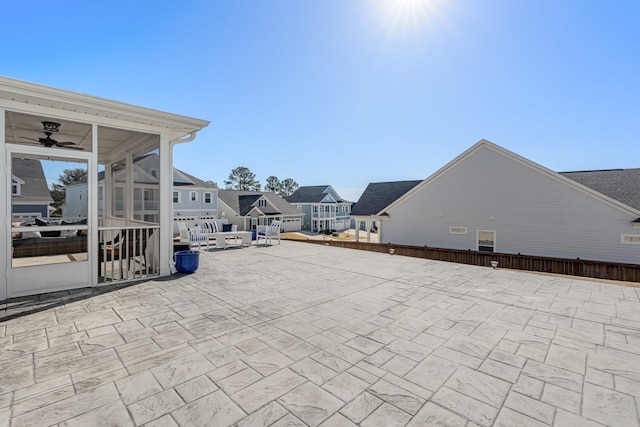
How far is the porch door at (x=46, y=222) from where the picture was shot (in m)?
4.44

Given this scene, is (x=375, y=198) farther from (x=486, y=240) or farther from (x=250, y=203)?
(x=250, y=203)

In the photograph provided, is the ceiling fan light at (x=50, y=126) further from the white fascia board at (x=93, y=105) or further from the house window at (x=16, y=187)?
the house window at (x=16, y=187)

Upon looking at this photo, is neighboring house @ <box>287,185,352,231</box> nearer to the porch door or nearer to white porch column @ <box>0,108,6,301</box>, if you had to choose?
the porch door

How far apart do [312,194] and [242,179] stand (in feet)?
68.3

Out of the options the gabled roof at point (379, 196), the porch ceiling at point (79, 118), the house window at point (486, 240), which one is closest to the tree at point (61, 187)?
the porch ceiling at point (79, 118)

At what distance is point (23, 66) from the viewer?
7352 millimetres

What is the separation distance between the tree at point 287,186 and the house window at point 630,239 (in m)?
49.7

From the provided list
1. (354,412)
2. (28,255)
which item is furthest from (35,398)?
(28,255)

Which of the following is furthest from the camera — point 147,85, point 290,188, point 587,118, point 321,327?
point 290,188

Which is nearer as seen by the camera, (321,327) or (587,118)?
(321,327)

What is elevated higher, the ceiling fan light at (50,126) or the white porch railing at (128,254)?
the ceiling fan light at (50,126)

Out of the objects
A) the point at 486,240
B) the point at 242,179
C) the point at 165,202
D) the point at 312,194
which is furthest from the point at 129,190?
the point at 242,179

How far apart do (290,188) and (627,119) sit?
4967cm

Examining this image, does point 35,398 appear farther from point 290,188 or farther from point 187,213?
point 290,188
